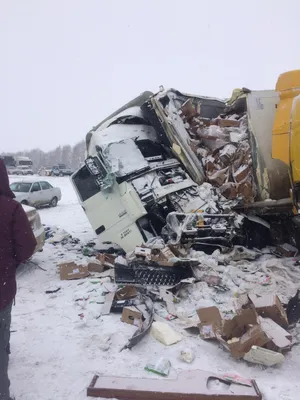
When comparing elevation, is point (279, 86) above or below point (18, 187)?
above

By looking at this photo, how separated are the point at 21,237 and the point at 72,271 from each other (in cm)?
310

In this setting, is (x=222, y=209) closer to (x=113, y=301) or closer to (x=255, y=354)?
(x=113, y=301)

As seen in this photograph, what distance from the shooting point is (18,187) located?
47.8 ft

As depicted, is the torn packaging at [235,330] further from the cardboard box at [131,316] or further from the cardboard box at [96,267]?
the cardboard box at [96,267]

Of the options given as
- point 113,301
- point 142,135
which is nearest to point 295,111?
point 142,135

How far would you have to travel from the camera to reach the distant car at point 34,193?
14.1 m

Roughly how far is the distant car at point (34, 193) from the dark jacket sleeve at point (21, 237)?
11.9 metres

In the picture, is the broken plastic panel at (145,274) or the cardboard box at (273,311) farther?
the broken plastic panel at (145,274)

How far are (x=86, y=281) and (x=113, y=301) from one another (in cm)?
99

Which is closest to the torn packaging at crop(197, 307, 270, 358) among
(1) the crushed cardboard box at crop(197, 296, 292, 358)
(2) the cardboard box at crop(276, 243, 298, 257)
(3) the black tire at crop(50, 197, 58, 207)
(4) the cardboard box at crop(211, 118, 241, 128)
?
(1) the crushed cardboard box at crop(197, 296, 292, 358)

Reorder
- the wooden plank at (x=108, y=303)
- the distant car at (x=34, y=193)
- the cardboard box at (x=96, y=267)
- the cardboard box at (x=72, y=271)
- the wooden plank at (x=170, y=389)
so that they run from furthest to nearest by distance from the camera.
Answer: the distant car at (x=34, y=193), the cardboard box at (x=96, y=267), the cardboard box at (x=72, y=271), the wooden plank at (x=108, y=303), the wooden plank at (x=170, y=389)

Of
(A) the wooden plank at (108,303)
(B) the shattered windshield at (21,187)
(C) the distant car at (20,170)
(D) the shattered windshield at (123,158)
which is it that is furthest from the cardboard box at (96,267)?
(C) the distant car at (20,170)

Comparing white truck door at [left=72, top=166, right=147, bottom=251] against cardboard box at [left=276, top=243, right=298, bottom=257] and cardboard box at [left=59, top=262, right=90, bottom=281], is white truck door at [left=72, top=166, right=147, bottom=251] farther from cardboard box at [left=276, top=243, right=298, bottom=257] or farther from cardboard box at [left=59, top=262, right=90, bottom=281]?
cardboard box at [left=276, top=243, right=298, bottom=257]

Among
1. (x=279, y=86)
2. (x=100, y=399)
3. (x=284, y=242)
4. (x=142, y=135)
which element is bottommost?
(x=284, y=242)
